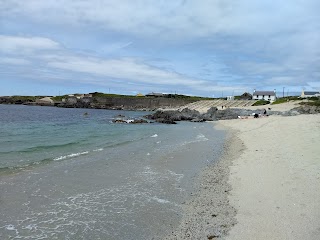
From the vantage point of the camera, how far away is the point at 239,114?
208 ft

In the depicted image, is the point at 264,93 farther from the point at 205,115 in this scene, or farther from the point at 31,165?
the point at 31,165

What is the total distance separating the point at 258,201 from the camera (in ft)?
30.3

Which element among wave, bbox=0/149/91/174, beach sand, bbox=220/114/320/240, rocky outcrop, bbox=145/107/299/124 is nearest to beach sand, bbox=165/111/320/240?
beach sand, bbox=220/114/320/240

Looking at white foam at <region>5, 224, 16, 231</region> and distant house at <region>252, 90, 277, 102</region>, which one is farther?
distant house at <region>252, 90, 277, 102</region>

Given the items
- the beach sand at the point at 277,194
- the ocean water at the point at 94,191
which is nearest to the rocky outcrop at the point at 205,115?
the ocean water at the point at 94,191

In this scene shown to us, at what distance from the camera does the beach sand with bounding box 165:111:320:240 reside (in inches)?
284

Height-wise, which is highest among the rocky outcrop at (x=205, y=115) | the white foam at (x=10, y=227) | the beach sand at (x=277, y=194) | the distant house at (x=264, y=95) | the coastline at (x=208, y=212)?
the distant house at (x=264, y=95)

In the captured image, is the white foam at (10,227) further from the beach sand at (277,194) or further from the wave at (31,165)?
the wave at (31,165)

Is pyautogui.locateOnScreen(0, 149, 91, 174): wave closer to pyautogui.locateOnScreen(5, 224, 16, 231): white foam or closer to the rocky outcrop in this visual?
pyautogui.locateOnScreen(5, 224, 16, 231): white foam

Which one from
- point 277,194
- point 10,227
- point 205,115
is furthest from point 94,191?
point 205,115

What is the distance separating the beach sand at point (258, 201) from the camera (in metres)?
7.20

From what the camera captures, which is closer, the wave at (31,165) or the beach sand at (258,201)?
the beach sand at (258,201)

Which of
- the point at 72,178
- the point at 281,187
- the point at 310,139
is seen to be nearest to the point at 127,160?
the point at 72,178

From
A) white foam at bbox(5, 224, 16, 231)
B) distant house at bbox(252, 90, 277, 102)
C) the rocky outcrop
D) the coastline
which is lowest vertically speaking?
white foam at bbox(5, 224, 16, 231)
